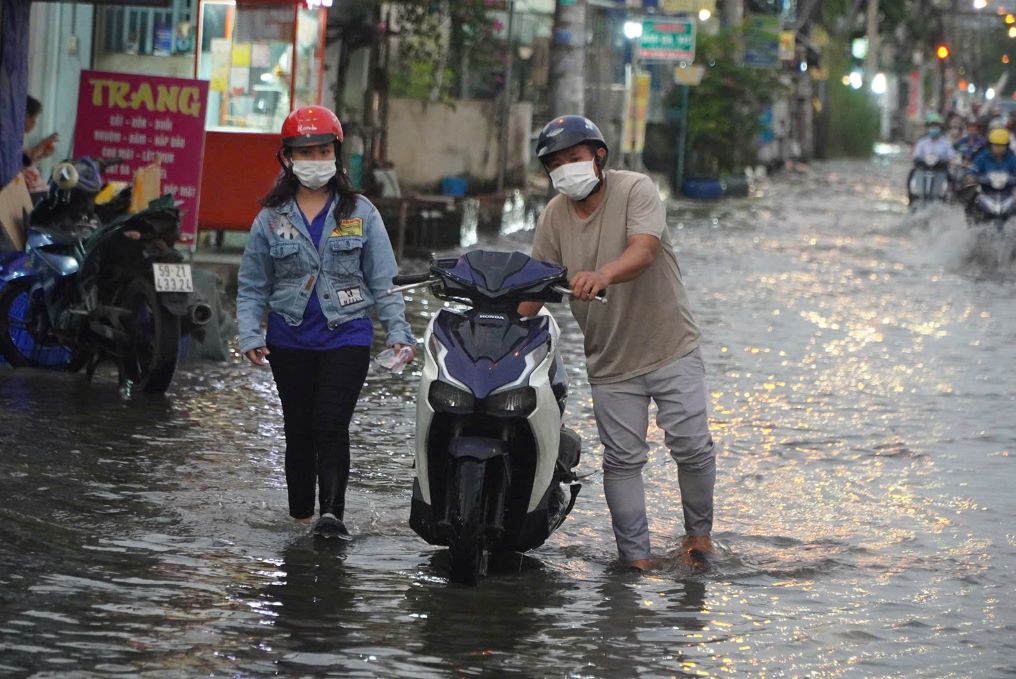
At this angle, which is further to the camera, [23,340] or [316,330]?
[23,340]

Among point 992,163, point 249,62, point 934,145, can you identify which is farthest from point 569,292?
point 934,145

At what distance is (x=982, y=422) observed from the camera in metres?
10.4

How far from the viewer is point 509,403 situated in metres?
6.03

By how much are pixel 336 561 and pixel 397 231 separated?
508 inches

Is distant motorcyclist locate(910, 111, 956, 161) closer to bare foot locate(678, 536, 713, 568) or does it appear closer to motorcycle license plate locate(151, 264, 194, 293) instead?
motorcycle license plate locate(151, 264, 194, 293)

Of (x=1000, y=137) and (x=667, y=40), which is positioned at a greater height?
(x=667, y=40)

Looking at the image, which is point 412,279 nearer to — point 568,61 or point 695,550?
point 695,550

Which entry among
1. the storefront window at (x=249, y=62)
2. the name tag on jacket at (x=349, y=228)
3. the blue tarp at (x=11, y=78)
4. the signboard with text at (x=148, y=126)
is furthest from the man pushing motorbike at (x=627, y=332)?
the storefront window at (x=249, y=62)

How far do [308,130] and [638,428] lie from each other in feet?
5.34

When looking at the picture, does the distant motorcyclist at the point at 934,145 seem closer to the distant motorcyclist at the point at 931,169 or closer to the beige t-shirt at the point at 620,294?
the distant motorcyclist at the point at 931,169

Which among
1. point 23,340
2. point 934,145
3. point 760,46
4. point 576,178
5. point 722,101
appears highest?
point 760,46

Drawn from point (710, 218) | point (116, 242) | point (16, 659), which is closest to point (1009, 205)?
point (710, 218)

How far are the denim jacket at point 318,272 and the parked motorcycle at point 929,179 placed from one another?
24571mm

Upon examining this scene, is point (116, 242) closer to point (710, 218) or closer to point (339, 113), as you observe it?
point (339, 113)
